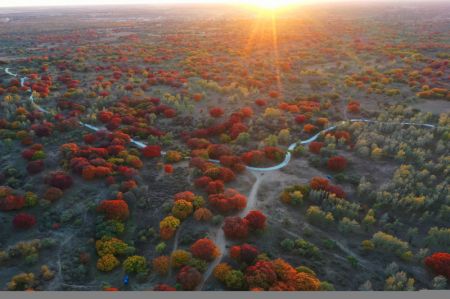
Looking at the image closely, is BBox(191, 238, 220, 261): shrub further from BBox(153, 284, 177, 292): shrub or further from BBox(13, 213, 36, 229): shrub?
BBox(13, 213, 36, 229): shrub

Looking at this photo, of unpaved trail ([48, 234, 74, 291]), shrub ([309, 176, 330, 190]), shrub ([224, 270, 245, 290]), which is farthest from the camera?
shrub ([309, 176, 330, 190])

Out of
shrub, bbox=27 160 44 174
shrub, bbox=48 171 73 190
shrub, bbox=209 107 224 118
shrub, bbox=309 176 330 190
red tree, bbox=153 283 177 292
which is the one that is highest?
shrub, bbox=209 107 224 118

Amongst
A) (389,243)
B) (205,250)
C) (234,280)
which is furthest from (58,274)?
(389,243)

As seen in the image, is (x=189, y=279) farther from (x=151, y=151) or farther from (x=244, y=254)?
(x=151, y=151)

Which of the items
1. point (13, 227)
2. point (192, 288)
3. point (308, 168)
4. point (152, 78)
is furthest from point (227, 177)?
point (152, 78)

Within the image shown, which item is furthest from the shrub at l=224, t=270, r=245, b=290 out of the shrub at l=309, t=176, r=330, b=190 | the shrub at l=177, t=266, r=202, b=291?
the shrub at l=309, t=176, r=330, b=190

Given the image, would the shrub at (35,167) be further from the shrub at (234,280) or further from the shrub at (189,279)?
the shrub at (234,280)

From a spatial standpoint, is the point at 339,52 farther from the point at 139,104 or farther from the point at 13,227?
the point at 13,227
